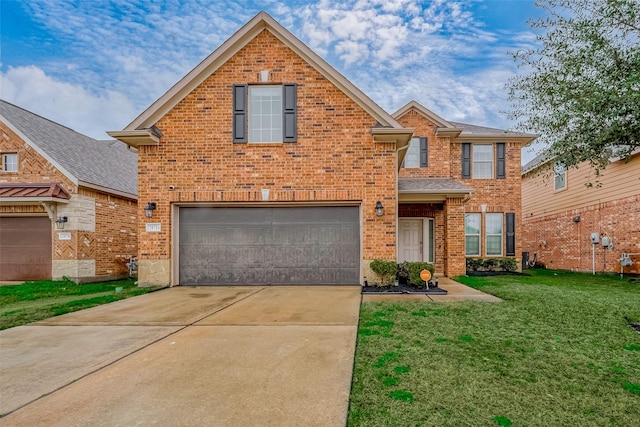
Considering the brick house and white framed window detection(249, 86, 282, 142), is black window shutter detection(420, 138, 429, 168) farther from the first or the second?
white framed window detection(249, 86, 282, 142)

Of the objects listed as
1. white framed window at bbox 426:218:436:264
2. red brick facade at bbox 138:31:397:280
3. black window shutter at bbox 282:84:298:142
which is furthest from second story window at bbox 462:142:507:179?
black window shutter at bbox 282:84:298:142

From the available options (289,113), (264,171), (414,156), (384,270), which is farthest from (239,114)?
(414,156)

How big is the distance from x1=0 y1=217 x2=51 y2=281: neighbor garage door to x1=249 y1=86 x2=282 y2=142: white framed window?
7.87 metres

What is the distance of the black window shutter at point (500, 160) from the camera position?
46.4 ft

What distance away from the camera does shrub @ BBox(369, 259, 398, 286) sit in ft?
28.7

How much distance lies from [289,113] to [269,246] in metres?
3.67

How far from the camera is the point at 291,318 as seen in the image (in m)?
5.65

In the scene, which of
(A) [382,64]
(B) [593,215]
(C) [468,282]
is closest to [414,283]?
(C) [468,282]

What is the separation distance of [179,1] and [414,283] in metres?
12.4

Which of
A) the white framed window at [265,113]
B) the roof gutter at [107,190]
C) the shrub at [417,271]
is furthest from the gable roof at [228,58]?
the shrub at [417,271]

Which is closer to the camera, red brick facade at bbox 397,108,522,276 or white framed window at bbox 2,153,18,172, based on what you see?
white framed window at bbox 2,153,18,172

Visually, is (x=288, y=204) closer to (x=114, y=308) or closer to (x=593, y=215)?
(x=114, y=308)

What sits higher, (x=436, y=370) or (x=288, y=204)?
(x=288, y=204)

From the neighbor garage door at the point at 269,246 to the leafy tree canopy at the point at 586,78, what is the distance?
4926 mm
